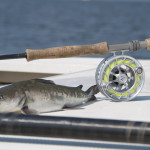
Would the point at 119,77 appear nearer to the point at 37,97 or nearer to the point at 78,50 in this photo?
the point at 78,50

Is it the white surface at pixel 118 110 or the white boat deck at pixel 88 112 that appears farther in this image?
the white surface at pixel 118 110

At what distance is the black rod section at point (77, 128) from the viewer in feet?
8.37

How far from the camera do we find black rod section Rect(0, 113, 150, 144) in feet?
8.37

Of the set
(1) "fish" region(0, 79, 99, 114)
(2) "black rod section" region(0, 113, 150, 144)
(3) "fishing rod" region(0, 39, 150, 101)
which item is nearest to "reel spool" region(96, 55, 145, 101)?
(3) "fishing rod" region(0, 39, 150, 101)

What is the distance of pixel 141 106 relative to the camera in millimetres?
3348

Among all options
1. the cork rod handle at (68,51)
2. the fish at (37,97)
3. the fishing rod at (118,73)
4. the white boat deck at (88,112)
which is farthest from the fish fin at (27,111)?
the cork rod handle at (68,51)

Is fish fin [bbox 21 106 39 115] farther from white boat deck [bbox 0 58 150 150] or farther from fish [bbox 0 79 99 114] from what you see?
white boat deck [bbox 0 58 150 150]

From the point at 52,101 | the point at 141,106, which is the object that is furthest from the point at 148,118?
the point at 52,101

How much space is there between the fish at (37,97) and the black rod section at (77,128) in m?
0.43

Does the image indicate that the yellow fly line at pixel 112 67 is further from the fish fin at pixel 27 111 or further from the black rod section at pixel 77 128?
the black rod section at pixel 77 128

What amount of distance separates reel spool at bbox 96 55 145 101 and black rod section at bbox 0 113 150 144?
0.77m

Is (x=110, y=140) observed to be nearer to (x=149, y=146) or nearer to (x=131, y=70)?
(x=149, y=146)

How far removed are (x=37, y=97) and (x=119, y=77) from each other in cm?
52

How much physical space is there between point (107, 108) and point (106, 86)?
0.46ft
